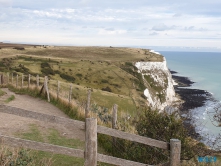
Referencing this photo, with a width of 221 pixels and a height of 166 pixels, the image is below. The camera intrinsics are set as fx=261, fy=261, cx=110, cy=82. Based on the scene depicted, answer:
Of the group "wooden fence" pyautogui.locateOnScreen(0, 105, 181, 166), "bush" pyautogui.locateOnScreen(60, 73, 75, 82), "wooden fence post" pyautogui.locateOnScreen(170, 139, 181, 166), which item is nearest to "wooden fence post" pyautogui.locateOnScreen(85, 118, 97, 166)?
"wooden fence" pyautogui.locateOnScreen(0, 105, 181, 166)

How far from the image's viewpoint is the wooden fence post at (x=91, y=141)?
5340 millimetres

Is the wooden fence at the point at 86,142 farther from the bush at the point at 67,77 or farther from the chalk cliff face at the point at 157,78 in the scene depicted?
the chalk cliff face at the point at 157,78

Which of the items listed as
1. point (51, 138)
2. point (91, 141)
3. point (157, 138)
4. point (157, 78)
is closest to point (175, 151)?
point (91, 141)

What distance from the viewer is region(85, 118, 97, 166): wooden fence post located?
210 inches

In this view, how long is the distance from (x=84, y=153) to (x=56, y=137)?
5.54 metres

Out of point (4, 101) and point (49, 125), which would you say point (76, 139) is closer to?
point (49, 125)

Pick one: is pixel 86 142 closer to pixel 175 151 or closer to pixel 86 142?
pixel 86 142

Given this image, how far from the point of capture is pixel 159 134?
28.0ft

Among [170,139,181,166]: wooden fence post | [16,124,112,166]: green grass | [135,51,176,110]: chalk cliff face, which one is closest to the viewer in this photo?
[170,139,181,166]: wooden fence post

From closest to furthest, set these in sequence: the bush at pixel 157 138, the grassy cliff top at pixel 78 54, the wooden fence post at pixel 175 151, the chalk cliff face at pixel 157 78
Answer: the wooden fence post at pixel 175 151
the bush at pixel 157 138
the chalk cliff face at pixel 157 78
the grassy cliff top at pixel 78 54

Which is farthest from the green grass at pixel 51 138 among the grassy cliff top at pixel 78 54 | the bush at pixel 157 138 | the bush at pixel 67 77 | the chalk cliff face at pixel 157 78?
the grassy cliff top at pixel 78 54

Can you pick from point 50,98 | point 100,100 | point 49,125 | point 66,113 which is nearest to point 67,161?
point 49,125

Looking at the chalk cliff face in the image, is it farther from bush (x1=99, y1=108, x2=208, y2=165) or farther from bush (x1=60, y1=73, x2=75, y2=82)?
bush (x1=99, y1=108, x2=208, y2=165)

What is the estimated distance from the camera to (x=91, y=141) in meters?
5.43
